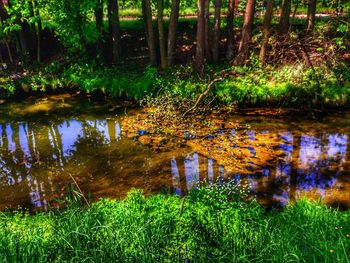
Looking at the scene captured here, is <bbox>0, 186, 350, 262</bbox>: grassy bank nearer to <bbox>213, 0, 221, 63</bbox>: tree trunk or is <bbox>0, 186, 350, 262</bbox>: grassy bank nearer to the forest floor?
the forest floor

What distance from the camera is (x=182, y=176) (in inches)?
380

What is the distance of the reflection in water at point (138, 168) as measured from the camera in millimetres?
8922

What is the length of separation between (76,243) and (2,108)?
14061 millimetres

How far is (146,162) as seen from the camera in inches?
416

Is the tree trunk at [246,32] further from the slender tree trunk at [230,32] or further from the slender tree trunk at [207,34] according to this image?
the slender tree trunk at [230,32]

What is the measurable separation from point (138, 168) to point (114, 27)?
37.8ft

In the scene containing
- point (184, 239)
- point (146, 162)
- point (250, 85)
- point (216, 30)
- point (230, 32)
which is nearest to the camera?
point (184, 239)

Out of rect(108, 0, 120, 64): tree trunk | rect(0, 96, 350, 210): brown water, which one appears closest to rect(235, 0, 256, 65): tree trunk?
rect(0, 96, 350, 210): brown water

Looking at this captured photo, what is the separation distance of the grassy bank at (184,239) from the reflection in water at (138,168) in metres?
1.86

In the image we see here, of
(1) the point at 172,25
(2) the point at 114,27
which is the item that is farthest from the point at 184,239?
(2) the point at 114,27

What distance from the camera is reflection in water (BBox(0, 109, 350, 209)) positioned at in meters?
8.92

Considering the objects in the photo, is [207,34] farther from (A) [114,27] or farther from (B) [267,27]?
(A) [114,27]

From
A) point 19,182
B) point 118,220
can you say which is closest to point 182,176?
point 118,220

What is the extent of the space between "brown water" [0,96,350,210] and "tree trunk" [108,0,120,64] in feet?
21.4
